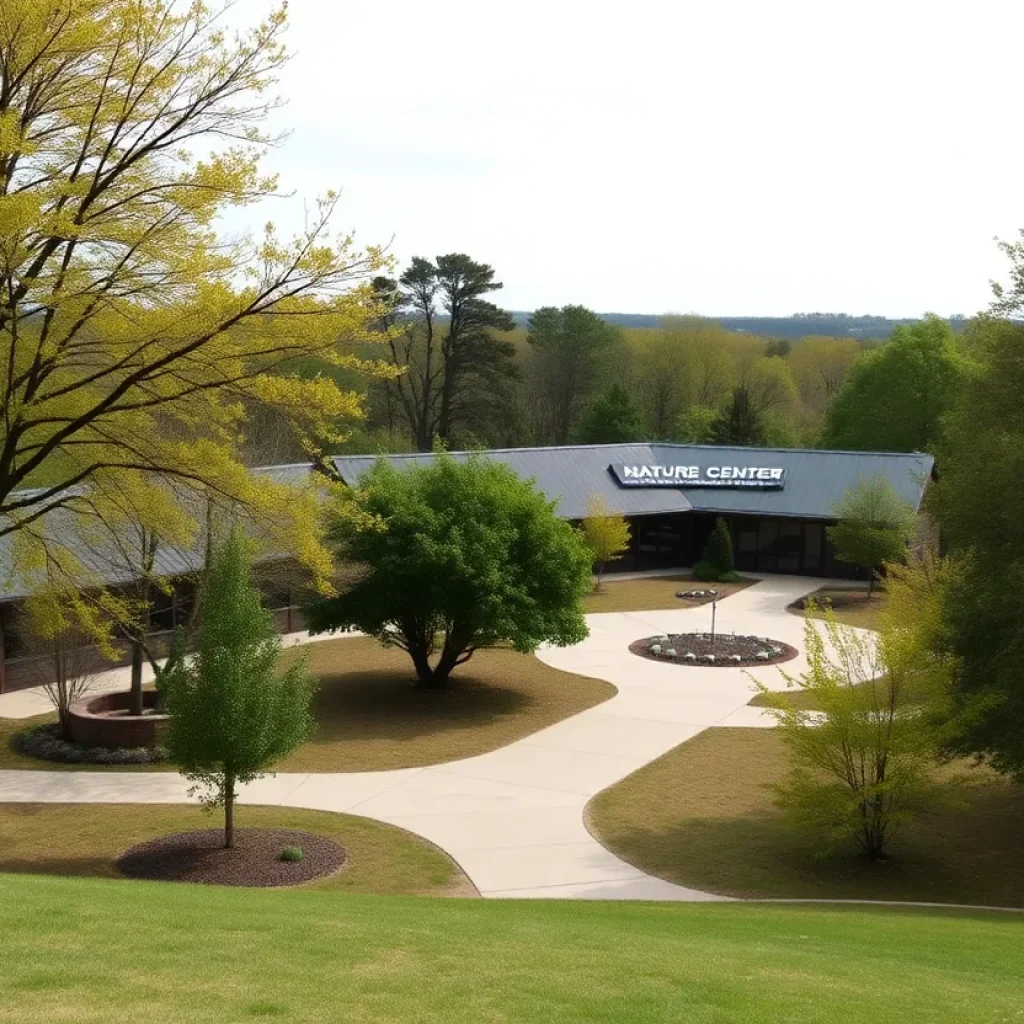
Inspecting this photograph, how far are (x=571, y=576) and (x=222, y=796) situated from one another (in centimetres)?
1141

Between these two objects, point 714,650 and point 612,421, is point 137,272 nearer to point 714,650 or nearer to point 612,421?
point 714,650

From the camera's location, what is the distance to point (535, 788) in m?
20.3

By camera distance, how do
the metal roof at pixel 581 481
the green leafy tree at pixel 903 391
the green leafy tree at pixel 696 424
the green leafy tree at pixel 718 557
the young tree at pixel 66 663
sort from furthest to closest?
1. the green leafy tree at pixel 696 424
2. the green leafy tree at pixel 903 391
3. the green leafy tree at pixel 718 557
4. the metal roof at pixel 581 481
5. the young tree at pixel 66 663

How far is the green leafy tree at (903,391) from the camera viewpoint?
179 feet

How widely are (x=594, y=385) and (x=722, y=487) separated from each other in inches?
1101

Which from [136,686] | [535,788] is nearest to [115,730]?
[136,686]

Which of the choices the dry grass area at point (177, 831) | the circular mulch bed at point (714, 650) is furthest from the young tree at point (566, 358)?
the dry grass area at point (177, 831)

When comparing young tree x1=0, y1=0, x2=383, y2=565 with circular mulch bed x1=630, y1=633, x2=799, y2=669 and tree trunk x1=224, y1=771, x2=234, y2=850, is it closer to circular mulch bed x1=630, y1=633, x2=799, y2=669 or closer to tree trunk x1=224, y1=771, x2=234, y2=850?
tree trunk x1=224, y1=771, x2=234, y2=850

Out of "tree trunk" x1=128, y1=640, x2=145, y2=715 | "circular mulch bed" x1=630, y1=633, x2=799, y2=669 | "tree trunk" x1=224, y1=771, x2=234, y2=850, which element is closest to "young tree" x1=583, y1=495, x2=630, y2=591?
"circular mulch bed" x1=630, y1=633, x2=799, y2=669

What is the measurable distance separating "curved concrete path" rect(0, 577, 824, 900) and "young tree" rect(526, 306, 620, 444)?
44680 millimetres

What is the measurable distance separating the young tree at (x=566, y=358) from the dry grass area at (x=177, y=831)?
5498 cm

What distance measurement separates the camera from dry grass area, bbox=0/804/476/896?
15703 mm

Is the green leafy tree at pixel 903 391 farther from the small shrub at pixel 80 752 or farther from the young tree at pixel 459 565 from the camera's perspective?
the small shrub at pixel 80 752

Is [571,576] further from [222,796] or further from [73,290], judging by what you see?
[73,290]
